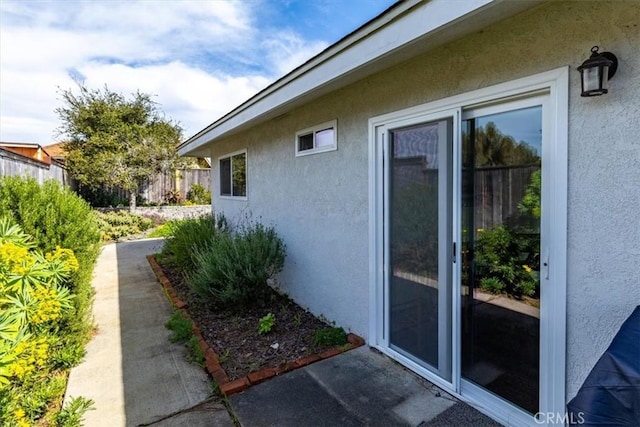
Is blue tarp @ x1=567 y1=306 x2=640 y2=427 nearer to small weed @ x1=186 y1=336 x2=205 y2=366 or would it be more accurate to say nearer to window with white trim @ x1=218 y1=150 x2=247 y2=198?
small weed @ x1=186 y1=336 x2=205 y2=366

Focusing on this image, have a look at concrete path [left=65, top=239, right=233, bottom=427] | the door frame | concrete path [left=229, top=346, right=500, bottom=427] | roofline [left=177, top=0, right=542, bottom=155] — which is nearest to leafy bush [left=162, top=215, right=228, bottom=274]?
concrete path [left=65, top=239, right=233, bottom=427]

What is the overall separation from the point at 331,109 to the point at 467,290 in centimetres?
270

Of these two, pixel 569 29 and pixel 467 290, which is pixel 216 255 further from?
pixel 569 29

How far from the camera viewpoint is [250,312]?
16.4 feet

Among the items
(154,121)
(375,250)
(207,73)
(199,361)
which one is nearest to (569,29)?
(375,250)

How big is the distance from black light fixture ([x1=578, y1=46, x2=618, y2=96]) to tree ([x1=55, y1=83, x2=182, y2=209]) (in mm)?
16026

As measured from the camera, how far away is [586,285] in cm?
208

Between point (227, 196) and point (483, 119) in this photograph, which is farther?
point (227, 196)

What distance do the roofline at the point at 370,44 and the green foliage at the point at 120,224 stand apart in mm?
9893

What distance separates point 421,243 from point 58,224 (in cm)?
396

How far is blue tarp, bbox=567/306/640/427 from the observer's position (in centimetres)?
130

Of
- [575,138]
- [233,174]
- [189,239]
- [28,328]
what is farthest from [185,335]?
[233,174]

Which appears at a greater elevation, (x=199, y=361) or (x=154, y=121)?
(x=154, y=121)

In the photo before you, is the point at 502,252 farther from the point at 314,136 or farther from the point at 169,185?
the point at 169,185
